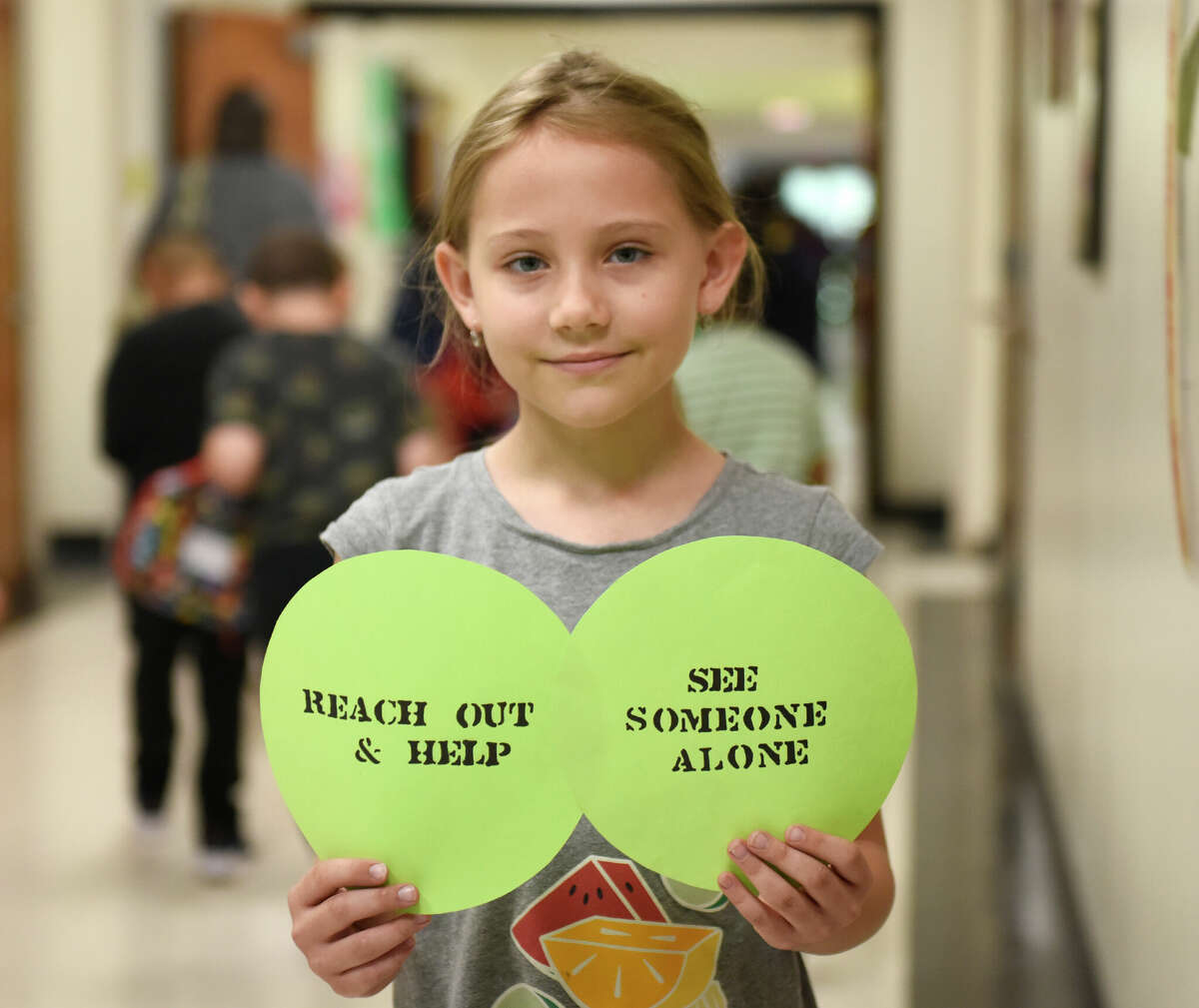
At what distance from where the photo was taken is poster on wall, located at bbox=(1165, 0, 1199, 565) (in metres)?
1.47

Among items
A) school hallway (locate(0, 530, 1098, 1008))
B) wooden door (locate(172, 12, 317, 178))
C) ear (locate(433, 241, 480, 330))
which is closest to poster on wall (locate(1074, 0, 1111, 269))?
school hallway (locate(0, 530, 1098, 1008))

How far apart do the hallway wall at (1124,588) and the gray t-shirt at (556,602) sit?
72cm

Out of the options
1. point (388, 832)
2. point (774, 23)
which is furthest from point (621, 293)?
point (774, 23)

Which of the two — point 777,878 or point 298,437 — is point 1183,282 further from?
point 298,437

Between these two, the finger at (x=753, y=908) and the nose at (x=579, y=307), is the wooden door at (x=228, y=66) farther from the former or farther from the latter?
the finger at (x=753, y=908)

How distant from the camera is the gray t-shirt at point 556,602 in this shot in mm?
1001

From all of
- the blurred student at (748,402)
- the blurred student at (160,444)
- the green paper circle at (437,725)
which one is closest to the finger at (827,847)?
the green paper circle at (437,725)

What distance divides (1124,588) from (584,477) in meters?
1.47

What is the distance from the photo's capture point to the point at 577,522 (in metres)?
1.04

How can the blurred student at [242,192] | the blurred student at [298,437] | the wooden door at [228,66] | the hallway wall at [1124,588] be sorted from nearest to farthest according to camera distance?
the hallway wall at [1124,588], the blurred student at [298,437], the blurred student at [242,192], the wooden door at [228,66]

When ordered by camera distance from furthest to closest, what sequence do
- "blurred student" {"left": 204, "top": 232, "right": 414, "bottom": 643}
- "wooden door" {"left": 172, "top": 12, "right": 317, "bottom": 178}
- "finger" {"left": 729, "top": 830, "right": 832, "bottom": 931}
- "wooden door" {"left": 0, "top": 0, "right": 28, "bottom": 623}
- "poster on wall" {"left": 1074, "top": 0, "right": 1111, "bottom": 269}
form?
"wooden door" {"left": 172, "top": 12, "right": 317, "bottom": 178} → "wooden door" {"left": 0, "top": 0, "right": 28, "bottom": 623} → "blurred student" {"left": 204, "top": 232, "right": 414, "bottom": 643} → "poster on wall" {"left": 1074, "top": 0, "right": 1111, "bottom": 269} → "finger" {"left": 729, "top": 830, "right": 832, "bottom": 931}

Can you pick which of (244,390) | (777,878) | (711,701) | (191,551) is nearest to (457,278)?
(711,701)

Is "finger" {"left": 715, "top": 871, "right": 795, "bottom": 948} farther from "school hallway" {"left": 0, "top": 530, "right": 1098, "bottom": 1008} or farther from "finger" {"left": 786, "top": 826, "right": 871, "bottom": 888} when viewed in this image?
"school hallway" {"left": 0, "top": 530, "right": 1098, "bottom": 1008}

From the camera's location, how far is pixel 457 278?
1062 mm
